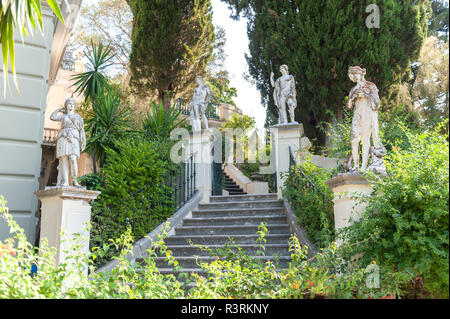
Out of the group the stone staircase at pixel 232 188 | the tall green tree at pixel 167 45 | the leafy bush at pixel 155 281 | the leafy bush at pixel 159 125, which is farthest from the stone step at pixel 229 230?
the tall green tree at pixel 167 45

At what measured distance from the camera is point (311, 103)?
575 inches

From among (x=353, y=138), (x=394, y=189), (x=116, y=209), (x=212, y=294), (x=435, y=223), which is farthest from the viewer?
(x=116, y=209)

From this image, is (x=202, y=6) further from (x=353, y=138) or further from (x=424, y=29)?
(x=353, y=138)

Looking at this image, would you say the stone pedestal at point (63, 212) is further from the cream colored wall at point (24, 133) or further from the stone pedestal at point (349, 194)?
the stone pedestal at point (349, 194)

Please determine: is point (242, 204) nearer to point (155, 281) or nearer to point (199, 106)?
point (199, 106)

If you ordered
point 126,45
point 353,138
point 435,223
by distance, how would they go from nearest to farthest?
point 435,223 → point 353,138 → point 126,45

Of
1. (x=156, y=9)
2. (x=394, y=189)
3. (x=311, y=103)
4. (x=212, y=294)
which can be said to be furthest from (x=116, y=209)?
(x=156, y=9)

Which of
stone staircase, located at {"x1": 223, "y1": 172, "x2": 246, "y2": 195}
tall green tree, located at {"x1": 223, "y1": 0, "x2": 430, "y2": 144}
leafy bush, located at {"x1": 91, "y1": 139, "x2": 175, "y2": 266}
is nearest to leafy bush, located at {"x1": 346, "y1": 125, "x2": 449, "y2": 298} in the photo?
leafy bush, located at {"x1": 91, "y1": 139, "x2": 175, "y2": 266}

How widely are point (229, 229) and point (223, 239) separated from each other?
0.51 metres

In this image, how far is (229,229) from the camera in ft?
27.3

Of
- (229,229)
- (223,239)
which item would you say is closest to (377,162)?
(223,239)

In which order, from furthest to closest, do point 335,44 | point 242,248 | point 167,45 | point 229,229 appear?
point 167,45 → point 335,44 → point 229,229 → point 242,248

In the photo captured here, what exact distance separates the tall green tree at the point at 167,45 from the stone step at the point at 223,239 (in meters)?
9.69

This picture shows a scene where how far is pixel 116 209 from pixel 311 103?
8.57 m
